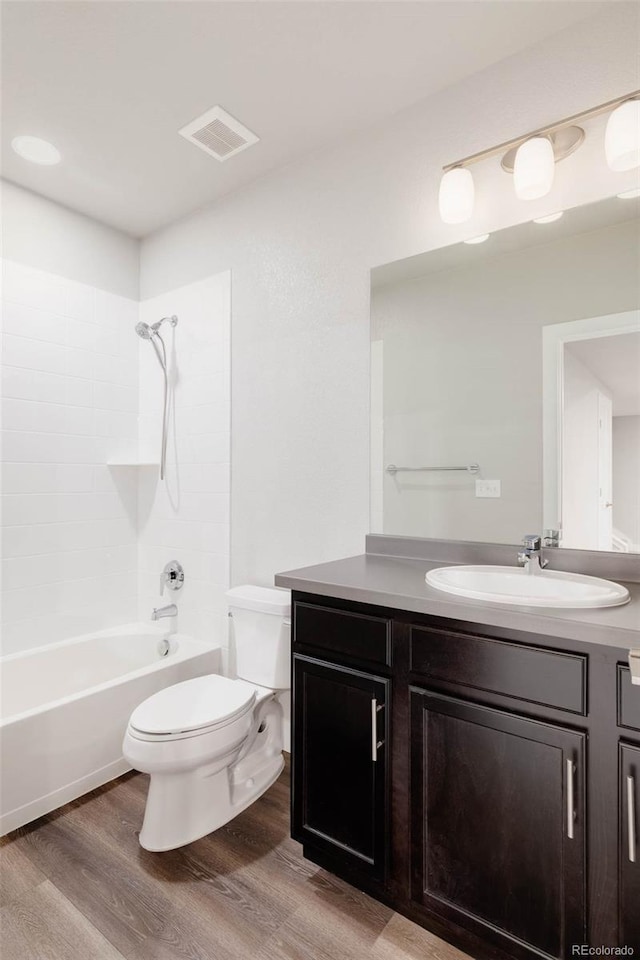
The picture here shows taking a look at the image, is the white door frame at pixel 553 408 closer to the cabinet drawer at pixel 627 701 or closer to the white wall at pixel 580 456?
the white wall at pixel 580 456

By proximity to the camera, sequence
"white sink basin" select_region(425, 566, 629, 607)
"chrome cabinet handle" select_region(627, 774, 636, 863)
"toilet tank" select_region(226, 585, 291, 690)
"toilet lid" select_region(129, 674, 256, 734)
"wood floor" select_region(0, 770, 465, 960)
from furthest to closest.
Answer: "toilet tank" select_region(226, 585, 291, 690)
"toilet lid" select_region(129, 674, 256, 734)
"wood floor" select_region(0, 770, 465, 960)
"white sink basin" select_region(425, 566, 629, 607)
"chrome cabinet handle" select_region(627, 774, 636, 863)

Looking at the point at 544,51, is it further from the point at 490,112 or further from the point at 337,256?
the point at 337,256

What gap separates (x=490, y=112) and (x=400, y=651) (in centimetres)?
180

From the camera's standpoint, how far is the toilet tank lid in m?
1.99

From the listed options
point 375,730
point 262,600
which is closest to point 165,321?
point 262,600

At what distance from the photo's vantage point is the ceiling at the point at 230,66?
1.55 m

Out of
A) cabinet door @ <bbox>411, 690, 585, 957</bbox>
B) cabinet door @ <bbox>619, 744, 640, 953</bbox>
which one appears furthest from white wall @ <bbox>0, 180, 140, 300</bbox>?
cabinet door @ <bbox>619, 744, 640, 953</bbox>

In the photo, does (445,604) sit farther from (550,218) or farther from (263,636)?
(550,218)

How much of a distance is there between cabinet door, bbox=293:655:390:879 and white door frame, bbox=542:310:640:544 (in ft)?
2.58

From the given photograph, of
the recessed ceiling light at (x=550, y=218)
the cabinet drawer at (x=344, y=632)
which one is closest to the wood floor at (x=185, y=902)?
the cabinet drawer at (x=344, y=632)

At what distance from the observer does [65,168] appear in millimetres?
2293

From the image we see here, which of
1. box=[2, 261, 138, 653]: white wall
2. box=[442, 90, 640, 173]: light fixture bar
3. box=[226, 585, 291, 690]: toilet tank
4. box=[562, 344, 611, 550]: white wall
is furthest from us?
box=[2, 261, 138, 653]: white wall

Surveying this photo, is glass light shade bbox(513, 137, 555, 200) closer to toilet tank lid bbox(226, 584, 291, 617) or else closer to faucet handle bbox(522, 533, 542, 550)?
faucet handle bbox(522, 533, 542, 550)

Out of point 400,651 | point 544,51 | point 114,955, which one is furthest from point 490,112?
point 114,955
